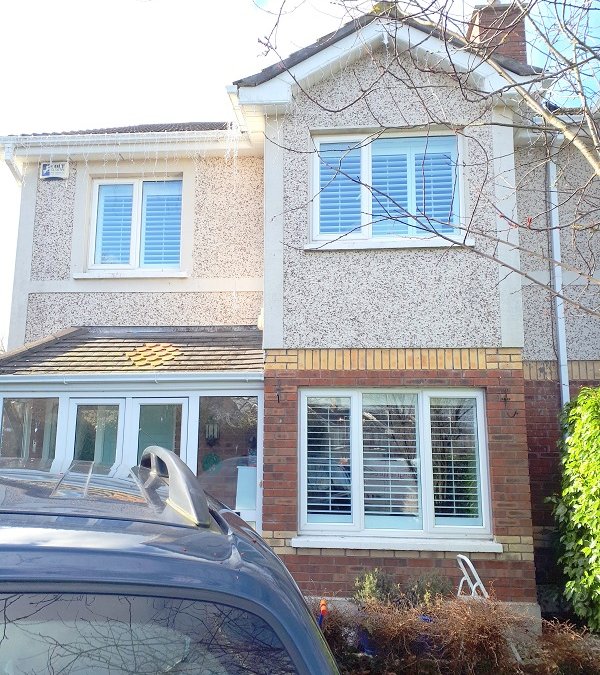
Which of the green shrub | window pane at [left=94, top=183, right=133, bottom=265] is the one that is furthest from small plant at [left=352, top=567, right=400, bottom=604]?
window pane at [left=94, top=183, right=133, bottom=265]

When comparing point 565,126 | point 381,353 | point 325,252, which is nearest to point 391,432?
point 381,353

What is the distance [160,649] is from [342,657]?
132 inches

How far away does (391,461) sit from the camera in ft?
22.2

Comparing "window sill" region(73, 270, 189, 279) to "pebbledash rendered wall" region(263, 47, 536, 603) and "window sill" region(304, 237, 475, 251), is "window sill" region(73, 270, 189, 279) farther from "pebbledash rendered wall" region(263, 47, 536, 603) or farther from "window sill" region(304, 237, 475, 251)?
"window sill" region(304, 237, 475, 251)

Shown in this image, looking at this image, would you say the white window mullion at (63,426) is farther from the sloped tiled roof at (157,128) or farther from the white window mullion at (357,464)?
the sloped tiled roof at (157,128)

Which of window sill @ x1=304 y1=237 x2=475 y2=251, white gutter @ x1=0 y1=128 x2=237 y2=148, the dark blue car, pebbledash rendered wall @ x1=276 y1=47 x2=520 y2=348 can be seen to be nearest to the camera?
the dark blue car

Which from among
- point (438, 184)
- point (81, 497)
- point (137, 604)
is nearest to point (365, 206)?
point (438, 184)

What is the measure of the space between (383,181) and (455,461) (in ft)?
10.6

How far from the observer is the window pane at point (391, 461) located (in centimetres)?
667

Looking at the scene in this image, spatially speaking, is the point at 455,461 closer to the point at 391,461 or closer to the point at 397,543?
the point at 391,461

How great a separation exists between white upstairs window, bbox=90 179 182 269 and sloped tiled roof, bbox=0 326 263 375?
101cm

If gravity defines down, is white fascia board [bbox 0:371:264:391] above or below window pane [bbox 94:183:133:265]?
below

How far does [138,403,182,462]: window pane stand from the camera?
286 inches

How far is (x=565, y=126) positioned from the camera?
4621 millimetres
